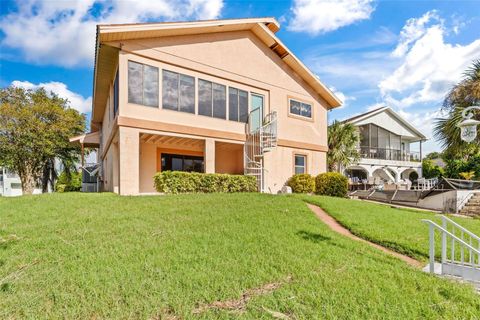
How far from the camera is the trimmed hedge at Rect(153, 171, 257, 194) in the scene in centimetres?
1061

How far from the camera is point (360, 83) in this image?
1505 cm

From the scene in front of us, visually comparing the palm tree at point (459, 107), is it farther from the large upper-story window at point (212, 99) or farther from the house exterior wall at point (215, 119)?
the large upper-story window at point (212, 99)

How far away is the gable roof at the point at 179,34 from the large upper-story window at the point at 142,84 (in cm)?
106

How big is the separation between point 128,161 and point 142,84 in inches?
124

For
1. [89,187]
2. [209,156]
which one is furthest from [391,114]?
[89,187]

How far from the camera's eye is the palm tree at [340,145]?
1991cm

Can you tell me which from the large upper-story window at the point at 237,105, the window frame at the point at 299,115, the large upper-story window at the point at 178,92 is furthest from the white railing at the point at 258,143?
the large upper-story window at the point at 178,92

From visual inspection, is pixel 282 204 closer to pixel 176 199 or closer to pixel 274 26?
pixel 176 199

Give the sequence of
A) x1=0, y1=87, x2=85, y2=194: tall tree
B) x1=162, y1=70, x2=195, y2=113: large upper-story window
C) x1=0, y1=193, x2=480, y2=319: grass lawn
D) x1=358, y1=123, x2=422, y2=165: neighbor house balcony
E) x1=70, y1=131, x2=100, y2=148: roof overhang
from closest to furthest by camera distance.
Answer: x1=0, y1=193, x2=480, y2=319: grass lawn
x1=162, y1=70, x2=195, y2=113: large upper-story window
x1=70, y1=131, x2=100, y2=148: roof overhang
x1=0, y1=87, x2=85, y2=194: tall tree
x1=358, y1=123, x2=422, y2=165: neighbor house balcony

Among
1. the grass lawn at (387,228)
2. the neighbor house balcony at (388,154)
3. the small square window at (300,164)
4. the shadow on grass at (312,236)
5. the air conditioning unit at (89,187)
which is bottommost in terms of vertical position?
the grass lawn at (387,228)

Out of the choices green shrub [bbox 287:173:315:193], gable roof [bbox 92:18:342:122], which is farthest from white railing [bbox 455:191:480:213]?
gable roof [bbox 92:18:342:122]

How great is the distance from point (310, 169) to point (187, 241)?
12.4m

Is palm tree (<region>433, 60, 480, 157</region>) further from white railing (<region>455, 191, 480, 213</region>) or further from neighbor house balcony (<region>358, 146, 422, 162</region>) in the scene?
neighbor house balcony (<region>358, 146, 422, 162</region>)

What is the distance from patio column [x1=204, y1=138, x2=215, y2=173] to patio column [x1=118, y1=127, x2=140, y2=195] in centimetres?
323
